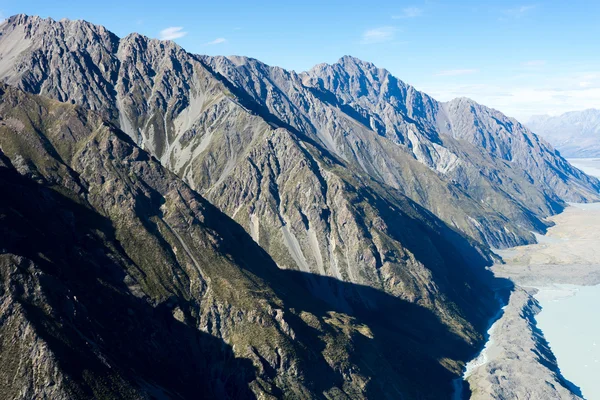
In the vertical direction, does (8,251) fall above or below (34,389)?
above

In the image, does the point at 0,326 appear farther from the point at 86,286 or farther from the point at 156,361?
the point at 156,361

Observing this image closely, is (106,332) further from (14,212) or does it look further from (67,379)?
(14,212)

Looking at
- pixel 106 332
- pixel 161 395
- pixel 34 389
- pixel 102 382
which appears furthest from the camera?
pixel 106 332

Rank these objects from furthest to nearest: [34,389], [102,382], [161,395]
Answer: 1. [161,395]
2. [102,382]
3. [34,389]

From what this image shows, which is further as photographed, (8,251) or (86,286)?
(86,286)

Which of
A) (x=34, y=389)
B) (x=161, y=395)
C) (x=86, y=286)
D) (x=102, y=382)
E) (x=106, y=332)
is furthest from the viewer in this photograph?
(x=86, y=286)

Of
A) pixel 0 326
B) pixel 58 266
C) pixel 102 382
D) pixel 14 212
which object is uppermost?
pixel 14 212

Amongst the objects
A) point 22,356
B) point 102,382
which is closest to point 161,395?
point 102,382

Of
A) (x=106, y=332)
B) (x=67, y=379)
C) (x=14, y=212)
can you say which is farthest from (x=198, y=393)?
(x=14, y=212)

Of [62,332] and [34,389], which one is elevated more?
[62,332]
